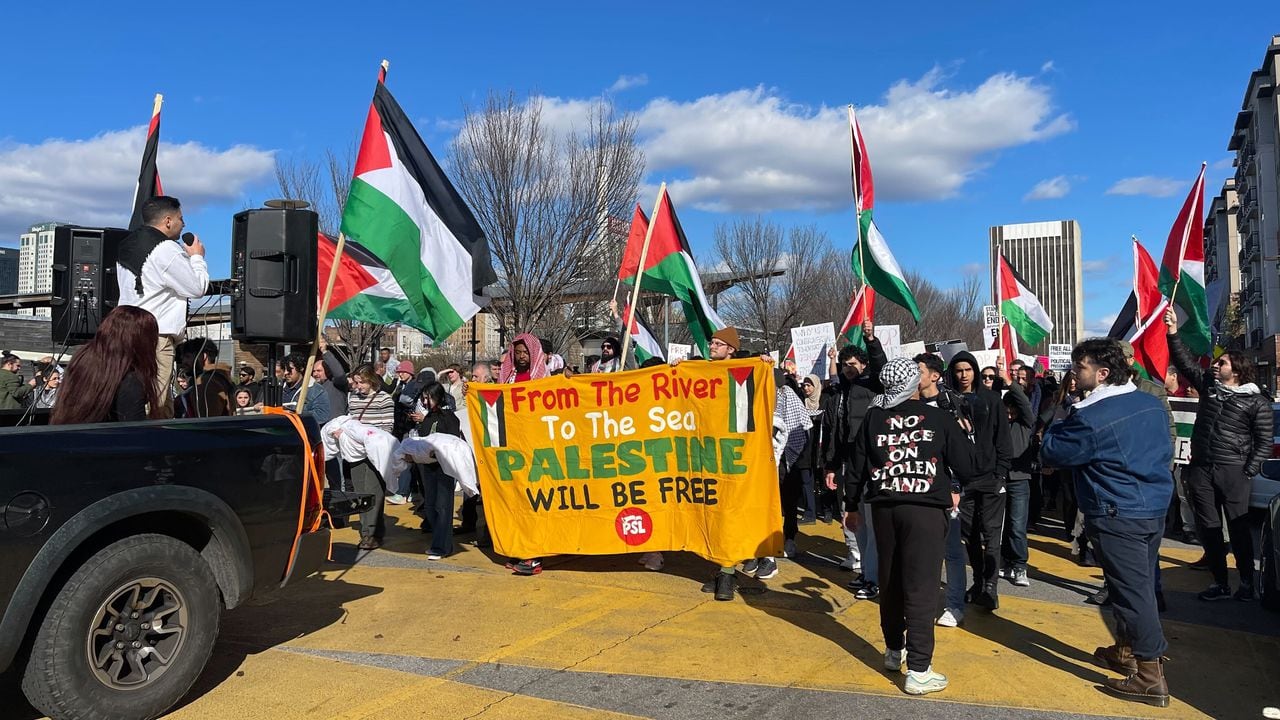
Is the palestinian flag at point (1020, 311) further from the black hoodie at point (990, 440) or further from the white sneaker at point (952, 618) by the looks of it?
the white sneaker at point (952, 618)

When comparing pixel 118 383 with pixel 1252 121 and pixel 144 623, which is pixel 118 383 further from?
pixel 1252 121

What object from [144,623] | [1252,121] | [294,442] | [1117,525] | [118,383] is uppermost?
[1252,121]

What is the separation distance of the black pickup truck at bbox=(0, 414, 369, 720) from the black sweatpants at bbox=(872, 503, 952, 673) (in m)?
3.24

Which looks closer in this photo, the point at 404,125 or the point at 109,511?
the point at 109,511

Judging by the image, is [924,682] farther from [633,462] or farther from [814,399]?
[814,399]

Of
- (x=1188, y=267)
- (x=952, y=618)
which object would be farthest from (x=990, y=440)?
→ (x=1188, y=267)

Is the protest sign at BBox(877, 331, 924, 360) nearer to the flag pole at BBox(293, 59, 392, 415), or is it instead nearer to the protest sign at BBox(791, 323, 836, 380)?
the protest sign at BBox(791, 323, 836, 380)

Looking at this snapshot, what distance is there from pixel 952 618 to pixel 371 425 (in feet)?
18.8

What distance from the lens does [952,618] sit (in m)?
6.07

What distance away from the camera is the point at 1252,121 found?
70250mm

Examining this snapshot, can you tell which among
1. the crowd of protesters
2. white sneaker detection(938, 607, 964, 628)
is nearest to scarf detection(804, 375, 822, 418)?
the crowd of protesters

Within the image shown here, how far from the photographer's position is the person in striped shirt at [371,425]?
8.88m

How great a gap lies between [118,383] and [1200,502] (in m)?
7.63

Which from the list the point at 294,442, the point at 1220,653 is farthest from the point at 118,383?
the point at 1220,653
